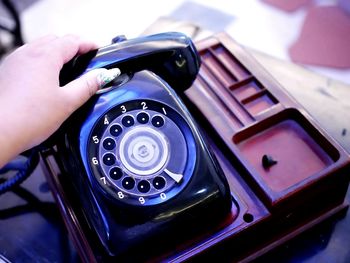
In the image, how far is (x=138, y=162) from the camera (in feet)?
1.85

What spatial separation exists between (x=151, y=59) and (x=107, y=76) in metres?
0.07

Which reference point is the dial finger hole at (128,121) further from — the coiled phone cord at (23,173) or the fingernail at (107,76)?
the coiled phone cord at (23,173)

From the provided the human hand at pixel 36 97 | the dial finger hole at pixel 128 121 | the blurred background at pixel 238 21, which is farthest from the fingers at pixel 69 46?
the blurred background at pixel 238 21

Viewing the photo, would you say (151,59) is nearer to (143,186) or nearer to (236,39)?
(143,186)

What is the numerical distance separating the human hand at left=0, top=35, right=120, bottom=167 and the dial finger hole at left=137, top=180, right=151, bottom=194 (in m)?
0.12

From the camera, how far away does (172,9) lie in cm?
141

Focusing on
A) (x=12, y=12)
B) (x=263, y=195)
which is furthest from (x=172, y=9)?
(x=263, y=195)

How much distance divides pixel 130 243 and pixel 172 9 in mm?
1015

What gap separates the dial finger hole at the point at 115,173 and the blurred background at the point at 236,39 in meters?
0.15

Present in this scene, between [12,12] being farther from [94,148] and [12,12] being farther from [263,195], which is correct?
[263,195]

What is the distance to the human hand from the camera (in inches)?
21.7

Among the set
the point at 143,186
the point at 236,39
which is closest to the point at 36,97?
the point at 143,186

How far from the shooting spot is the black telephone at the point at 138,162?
0.52m

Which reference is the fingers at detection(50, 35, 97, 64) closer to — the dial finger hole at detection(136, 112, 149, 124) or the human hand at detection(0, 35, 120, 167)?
the human hand at detection(0, 35, 120, 167)
